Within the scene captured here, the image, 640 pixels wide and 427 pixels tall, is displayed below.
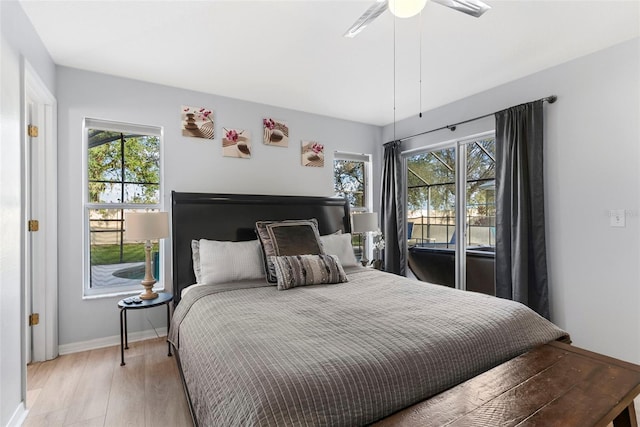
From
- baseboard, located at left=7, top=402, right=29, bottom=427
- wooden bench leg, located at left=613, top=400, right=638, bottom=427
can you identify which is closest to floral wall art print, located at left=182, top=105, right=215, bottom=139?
baseboard, located at left=7, top=402, right=29, bottom=427

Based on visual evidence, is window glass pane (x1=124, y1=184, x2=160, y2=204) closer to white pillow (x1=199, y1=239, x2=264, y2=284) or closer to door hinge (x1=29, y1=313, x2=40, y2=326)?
white pillow (x1=199, y1=239, x2=264, y2=284)

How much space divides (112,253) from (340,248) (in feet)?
7.12

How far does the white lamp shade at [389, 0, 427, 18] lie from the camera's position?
1614 mm

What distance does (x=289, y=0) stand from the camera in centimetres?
192

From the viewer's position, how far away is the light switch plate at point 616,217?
244cm

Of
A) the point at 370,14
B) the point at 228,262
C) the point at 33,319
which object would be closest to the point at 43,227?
the point at 33,319

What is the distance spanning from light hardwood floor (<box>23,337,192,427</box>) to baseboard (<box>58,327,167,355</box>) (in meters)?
0.07

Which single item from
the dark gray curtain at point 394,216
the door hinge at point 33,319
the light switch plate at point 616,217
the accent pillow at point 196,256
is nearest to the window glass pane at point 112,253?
the door hinge at point 33,319

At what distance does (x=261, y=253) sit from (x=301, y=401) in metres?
1.90

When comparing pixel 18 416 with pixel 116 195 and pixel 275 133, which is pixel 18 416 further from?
pixel 275 133

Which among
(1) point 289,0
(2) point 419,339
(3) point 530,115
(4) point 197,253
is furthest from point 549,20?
(4) point 197,253

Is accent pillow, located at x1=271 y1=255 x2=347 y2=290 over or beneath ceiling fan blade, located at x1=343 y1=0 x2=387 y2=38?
beneath

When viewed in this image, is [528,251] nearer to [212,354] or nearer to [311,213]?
[311,213]

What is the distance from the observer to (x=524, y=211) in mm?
2877
